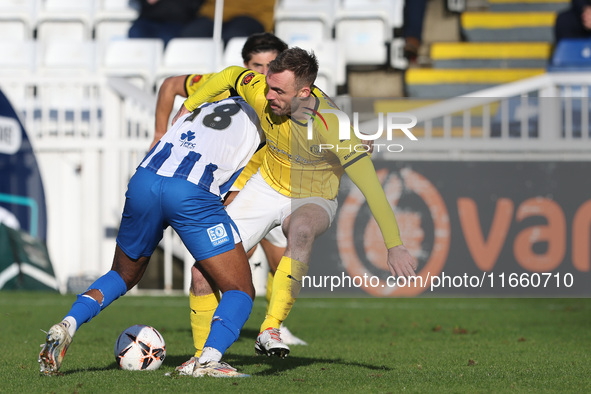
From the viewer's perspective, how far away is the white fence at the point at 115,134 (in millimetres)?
9805

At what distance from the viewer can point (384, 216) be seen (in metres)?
4.16

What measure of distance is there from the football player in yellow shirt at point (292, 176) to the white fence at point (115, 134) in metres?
5.00

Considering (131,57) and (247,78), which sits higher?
(131,57)

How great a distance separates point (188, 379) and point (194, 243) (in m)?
0.64

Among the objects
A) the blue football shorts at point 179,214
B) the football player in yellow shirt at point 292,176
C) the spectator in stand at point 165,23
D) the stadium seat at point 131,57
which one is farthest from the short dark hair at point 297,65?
the spectator in stand at point 165,23

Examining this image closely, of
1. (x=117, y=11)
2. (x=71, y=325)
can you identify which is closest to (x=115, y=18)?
(x=117, y=11)

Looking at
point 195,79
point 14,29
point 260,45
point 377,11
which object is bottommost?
point 195,79

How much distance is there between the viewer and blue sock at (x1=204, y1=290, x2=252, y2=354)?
162 inches

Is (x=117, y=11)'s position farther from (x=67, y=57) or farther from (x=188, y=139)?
(x=188, y=139)


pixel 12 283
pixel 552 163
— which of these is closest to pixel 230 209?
pixel 552 163

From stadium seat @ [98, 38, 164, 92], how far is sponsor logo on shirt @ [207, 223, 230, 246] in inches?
382

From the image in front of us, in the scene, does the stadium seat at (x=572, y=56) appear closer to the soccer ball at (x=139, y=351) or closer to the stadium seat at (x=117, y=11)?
the stadium seat at (x=117, y=11)

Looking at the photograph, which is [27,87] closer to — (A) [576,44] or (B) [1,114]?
(B) [1,114]

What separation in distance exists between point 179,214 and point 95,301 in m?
0.61
